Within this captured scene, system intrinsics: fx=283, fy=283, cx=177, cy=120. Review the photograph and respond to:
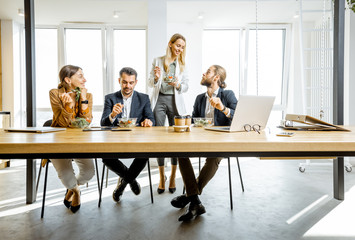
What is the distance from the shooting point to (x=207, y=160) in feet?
7.23

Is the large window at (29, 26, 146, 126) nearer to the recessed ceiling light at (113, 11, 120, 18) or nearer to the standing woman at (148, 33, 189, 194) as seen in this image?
the recessed ceiling light at (113, 11, 120, 18)

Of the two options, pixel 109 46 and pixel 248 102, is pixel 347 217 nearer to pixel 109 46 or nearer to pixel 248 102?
pixel 248 102

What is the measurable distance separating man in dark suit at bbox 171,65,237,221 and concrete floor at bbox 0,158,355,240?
0.10 metres

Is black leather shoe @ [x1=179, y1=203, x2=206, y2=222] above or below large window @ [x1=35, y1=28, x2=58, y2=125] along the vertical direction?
below

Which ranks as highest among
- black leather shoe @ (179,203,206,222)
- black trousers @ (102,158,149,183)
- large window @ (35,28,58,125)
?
large window @ (35,28,58,125)

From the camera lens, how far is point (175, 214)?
2240 millimetres

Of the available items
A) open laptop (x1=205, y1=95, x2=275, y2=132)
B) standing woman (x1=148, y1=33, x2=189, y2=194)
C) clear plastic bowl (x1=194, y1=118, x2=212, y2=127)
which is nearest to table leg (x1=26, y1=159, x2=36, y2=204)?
standing woman (x1=148, y1=33, x2=189, y2=194)

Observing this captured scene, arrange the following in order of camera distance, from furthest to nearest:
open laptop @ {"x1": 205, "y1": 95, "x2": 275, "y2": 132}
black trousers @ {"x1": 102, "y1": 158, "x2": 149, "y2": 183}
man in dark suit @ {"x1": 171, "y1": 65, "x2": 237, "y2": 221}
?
black trousers @ {"x1": 102, "y1": 158, "x2": 149, "y2": 183}
man in dark suit @ {"x1": 171, "y1": 65, "x2": 237, "y2": 221}
open laptop @ {"x1": 205, "y1": 95, "x2": 275, "y2": 132}

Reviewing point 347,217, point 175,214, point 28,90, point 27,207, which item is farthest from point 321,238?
point 28,90

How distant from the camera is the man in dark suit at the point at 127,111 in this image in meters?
2.40

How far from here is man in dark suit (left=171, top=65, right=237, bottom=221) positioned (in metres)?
2.06

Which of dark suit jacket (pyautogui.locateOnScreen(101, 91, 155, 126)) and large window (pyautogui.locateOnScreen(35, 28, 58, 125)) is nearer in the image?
dark suit jacket (pyautogui.locateOnScreen(101, 91, 155, 126))

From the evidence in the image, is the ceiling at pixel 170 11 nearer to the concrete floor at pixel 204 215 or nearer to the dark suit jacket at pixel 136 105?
the dark suit jacket at pixel 136 105

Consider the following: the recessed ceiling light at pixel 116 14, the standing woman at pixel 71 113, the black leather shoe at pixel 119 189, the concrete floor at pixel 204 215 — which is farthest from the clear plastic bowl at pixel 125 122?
the recessed ceiling light at pixel 116 14
